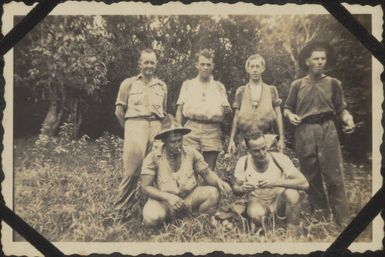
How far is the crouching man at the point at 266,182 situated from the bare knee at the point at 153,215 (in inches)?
11.9

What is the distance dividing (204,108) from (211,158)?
20cm

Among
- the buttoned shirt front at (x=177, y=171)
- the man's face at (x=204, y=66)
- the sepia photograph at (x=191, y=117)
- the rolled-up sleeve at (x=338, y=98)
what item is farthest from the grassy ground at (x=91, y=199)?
the man's face at (x=204, y=66)

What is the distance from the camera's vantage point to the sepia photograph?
6.86 feet

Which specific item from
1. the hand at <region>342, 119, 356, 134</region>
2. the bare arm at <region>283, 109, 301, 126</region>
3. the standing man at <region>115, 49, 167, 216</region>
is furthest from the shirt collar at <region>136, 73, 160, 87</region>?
the hand at <region>342, 119, 356, 134</region>

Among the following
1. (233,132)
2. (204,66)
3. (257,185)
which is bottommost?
(257,185)

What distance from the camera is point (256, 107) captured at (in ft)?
6.93

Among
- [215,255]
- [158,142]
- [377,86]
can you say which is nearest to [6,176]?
[158,142]

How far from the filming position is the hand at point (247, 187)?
2.12 metres

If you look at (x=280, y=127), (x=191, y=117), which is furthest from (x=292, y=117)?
(x=191, y=117)

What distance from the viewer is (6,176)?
82.5 inches

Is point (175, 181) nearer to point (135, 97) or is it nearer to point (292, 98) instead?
point (135, 97)

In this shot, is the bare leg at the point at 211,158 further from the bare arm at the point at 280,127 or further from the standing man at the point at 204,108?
the bare arm at the point at 280,127

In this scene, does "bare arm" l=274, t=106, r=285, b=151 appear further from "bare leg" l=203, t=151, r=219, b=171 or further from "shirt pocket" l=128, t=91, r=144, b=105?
"shirt pocket" l=128, t=91, r=144, b=105

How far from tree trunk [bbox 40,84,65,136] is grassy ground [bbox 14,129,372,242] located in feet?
0.13
